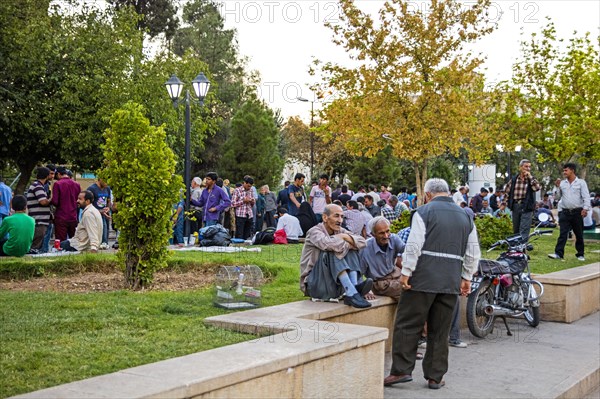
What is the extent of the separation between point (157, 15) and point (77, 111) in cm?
1803

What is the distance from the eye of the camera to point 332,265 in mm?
7906

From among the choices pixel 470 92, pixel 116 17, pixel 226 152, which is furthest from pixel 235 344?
pixel 226 152

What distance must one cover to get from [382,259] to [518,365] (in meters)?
1.87

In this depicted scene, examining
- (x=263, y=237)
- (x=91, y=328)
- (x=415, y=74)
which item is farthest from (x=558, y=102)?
(x=91, y=328)

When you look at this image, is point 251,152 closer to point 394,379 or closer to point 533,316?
point 533,316

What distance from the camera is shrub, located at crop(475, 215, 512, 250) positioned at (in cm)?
1716

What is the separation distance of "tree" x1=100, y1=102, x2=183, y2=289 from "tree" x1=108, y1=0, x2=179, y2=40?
118 feet

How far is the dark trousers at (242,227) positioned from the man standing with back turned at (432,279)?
10991mm

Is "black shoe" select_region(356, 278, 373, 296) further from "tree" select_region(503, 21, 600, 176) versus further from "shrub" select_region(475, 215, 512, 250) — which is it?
"tree" select_region(503, 21, 600, 176)

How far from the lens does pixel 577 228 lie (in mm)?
15188

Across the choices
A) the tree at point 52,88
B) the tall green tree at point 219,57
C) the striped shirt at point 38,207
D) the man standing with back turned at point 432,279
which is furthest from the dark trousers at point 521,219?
the tall green tree at point 219,57

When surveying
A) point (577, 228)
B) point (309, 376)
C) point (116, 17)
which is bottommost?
point (309, 376)

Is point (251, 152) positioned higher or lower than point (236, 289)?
higher

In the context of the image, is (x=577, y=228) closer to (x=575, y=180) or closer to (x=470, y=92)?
(x=575, y=180)
